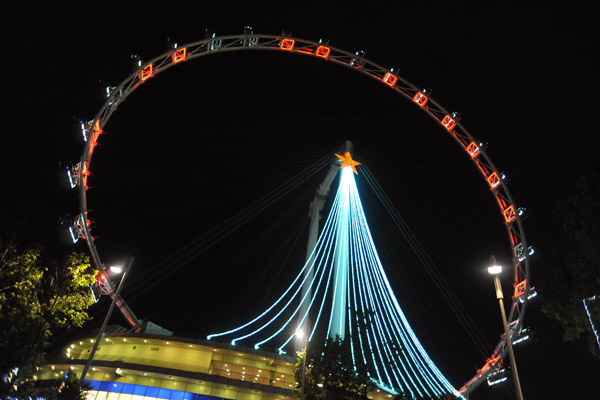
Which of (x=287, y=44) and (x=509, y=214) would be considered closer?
(x=287, y=44)

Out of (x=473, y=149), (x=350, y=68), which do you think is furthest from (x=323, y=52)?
(x=473, y=149)

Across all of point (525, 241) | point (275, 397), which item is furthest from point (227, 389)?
point (525, 241)

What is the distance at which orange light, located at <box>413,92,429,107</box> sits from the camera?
3762 cm

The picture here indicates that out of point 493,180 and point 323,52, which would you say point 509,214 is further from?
point 323,52

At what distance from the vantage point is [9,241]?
76.2ft

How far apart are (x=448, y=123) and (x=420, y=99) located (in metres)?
3.43

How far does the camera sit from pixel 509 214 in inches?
1495

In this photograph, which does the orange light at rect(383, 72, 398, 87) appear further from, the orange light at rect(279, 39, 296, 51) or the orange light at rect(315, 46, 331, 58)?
the orange light at rect(279, 39, 296, 51)

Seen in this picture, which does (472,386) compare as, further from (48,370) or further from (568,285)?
(48,370)

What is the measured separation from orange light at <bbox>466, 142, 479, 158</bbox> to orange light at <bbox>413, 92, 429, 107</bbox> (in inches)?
233

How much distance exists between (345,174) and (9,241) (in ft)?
89.1

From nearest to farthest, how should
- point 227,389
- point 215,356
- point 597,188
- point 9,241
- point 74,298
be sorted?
point 597,188 → point 9,241 → point 74,298 → point 227,389 → point 215,356

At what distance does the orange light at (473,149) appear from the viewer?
38000 millimetres

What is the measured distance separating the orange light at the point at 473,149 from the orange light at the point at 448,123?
251cm
